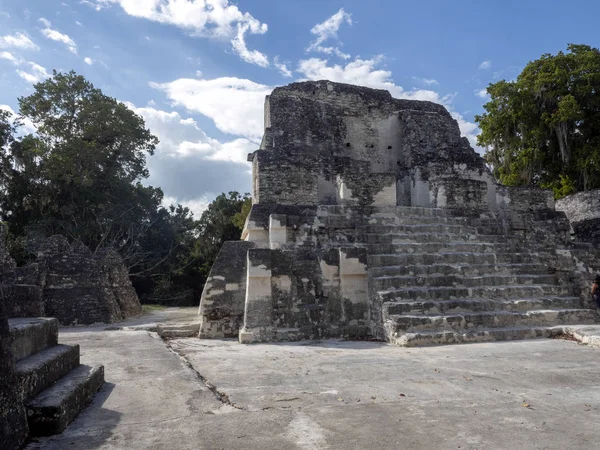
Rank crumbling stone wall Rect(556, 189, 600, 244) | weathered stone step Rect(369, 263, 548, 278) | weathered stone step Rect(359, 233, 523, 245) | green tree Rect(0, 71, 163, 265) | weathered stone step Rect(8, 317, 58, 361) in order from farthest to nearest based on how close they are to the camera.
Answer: green tree Rect(0, 71, 163, 265)
crumbling stone wall Rect(556, 189, 600, 244)
weathered stone step Rect(359, 233, 523, 245)
weathered stone step Rect(369, 263, 548, 278)
weathered stone step Rect(8, 317, 58, 361)

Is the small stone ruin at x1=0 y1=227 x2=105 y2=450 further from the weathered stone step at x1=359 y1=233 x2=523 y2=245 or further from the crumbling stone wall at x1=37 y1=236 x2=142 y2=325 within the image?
the crumbling stone wall at x1=37 y1=236 x2=142 y2=325

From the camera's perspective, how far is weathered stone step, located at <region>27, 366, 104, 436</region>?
87.1 inches

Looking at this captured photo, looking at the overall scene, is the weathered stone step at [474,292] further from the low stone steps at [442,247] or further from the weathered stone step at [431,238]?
the weathered stone step at [431,238]

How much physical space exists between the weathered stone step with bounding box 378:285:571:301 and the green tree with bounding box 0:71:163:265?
17326 millimetres

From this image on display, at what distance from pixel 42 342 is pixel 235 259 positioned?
4.00 m

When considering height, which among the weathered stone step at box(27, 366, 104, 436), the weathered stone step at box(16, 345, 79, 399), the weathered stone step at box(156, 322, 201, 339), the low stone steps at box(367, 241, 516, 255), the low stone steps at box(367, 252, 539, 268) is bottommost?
the weathered stone step at box(156, 322, 201, 339)

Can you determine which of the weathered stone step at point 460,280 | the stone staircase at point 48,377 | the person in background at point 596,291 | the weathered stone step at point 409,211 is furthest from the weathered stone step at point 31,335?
the person in background at point 596,291

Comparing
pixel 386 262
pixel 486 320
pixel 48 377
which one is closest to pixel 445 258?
pixel 386 262

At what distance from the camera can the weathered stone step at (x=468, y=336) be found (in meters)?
5.23

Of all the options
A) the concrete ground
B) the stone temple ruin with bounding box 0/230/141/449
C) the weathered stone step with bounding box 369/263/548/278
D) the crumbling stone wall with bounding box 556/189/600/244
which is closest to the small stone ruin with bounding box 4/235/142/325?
the stone temple ruin with bounding box 0/230/141/449

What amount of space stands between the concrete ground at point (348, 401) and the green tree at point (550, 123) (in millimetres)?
14905

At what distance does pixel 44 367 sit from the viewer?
257cm

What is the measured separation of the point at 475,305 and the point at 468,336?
2.40 feet

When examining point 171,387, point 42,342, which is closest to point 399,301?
point 171,387
